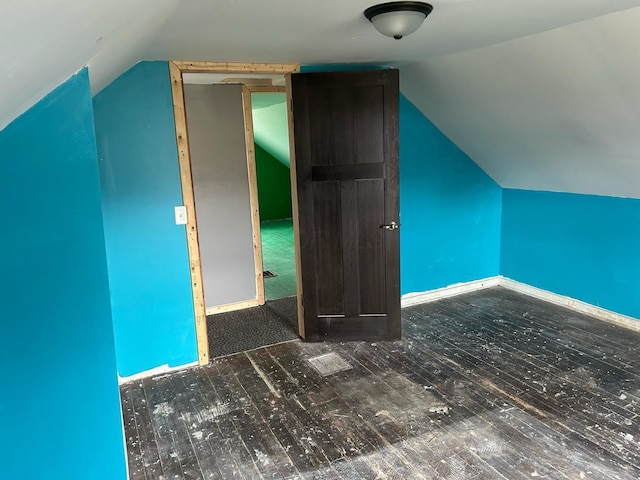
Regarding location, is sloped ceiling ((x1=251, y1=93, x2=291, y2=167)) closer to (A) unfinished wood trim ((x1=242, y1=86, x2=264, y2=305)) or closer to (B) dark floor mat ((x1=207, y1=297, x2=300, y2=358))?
(A) unfinished wood trim ((x1=242, y1=86, x2=264, y2=305))

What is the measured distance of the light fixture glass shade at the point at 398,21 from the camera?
6.33 ft

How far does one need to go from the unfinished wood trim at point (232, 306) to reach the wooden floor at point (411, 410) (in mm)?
976

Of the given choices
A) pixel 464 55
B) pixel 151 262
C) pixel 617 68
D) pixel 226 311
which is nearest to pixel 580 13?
pixel 617 68

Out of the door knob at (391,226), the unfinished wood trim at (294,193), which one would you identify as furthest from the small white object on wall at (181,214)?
the door knob at (391,226)

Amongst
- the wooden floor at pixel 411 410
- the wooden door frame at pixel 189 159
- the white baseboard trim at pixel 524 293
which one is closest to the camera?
the wooden floor at pixel 411 410

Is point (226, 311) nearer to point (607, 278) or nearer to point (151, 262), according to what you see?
point (151, 262)

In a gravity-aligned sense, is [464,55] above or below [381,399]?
above

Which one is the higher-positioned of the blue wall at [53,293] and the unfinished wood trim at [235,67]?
the unfinished wood trim at [235,67]

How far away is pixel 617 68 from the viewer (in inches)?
93.9

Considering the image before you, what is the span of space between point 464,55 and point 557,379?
219 centimetres

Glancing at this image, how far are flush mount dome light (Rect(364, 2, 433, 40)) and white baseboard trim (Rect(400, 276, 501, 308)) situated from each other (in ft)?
8.33

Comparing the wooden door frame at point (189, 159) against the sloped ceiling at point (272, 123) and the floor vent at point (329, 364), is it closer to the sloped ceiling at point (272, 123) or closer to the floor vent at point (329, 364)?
the floor vent at point (329, 364)

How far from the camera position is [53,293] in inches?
63.0

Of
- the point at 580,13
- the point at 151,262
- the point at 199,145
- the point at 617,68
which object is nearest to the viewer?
the point at 580,13
